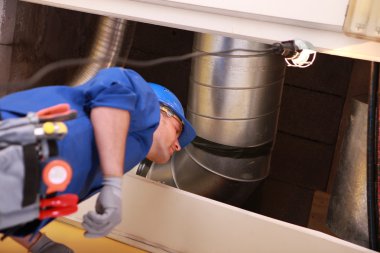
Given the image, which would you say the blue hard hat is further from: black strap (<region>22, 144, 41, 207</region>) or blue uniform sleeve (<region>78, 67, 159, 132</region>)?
black strap (<region>22, 144, 41, 207</region>)

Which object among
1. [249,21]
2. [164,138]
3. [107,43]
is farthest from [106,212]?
[107,43]

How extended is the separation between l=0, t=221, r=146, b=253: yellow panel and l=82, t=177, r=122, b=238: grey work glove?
491 millimetres

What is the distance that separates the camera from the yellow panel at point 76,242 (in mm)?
1304

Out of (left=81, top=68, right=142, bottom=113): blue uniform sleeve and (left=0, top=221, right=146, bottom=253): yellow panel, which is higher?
(left=81, top=68, right=142, bottom=113): blue uniform sleeve

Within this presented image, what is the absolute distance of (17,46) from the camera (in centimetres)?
178

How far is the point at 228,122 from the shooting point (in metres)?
1.62

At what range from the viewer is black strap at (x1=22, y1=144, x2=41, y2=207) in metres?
0.71

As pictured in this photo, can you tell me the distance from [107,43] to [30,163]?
102cm

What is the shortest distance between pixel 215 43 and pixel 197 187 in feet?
1.80

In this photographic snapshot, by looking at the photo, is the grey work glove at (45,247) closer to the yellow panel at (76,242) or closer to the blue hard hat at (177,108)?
the yellow panel at (76,242)

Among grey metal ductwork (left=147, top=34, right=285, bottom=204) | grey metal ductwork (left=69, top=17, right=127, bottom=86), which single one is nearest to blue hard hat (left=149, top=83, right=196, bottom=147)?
grey metal ductwork (left=147, top=34, right=285, bottom=204)

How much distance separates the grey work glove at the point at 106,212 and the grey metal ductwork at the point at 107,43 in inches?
34.1

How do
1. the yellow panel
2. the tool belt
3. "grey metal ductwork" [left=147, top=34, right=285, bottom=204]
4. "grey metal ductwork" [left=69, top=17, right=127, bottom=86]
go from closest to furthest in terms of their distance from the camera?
the tool belt
the yellow panel
"grey metal ductwork" [left=147, top=34, right=285, bottom=204]
"grey metal ductwork" [left=69, top=17, right=127, bottom=86]

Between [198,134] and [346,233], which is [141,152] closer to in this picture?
[198,134]
